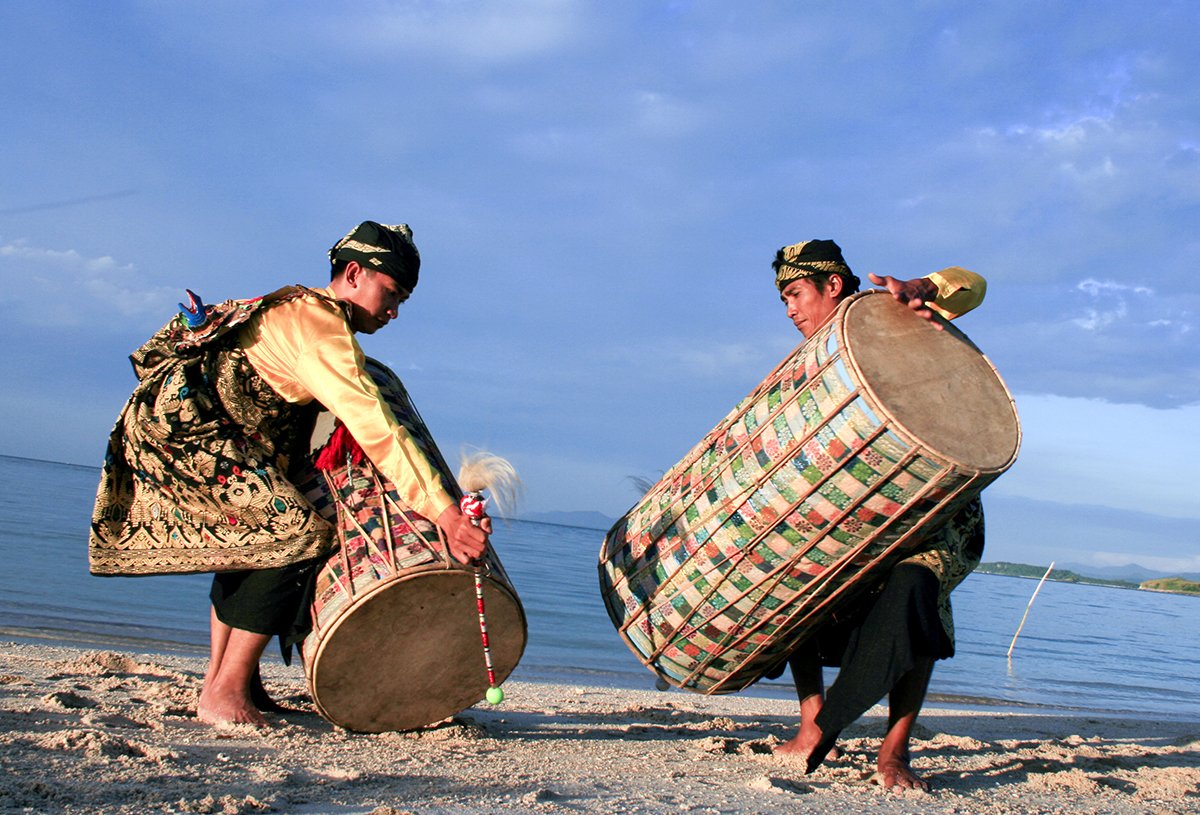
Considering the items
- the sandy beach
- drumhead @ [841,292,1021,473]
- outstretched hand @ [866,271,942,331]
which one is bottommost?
the sandy beach

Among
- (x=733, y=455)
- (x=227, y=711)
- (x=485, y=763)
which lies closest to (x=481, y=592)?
(x=485, y=763)

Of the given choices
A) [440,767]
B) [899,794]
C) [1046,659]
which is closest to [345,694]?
[440,767]

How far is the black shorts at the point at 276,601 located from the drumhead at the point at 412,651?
0.17 m

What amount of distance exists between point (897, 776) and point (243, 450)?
8.04ft

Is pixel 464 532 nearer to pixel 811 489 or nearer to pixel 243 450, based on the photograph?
pixel 243 450

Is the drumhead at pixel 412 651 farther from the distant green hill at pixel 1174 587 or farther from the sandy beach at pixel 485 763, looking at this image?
the distant green hill at pixel 1174 587

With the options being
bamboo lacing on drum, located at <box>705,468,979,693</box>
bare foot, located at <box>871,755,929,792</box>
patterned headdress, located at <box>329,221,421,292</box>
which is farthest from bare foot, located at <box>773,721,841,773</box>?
patterned headdress, located at <box>329,221,421,292</box>

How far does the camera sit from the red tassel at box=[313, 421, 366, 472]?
3361mm

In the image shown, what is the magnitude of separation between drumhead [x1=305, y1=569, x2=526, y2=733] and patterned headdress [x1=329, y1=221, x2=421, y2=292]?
41.9 inches

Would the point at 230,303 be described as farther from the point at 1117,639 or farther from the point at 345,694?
the point at 1117,639

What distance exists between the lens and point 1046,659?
14.1 meters

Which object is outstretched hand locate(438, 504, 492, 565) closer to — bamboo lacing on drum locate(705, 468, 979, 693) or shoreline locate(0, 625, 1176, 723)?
bamboo lacing on drum locate(705, 468, 979, 693)

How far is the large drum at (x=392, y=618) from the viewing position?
306 centimetres

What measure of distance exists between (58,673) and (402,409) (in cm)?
223
